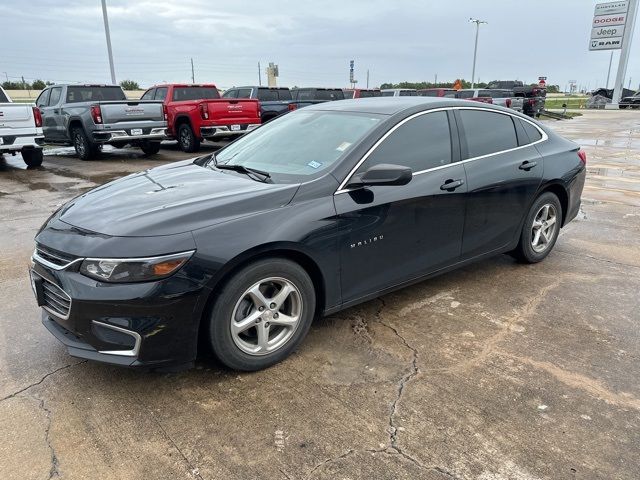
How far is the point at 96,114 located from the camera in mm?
11602

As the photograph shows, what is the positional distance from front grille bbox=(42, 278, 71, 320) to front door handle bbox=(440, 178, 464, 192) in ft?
8.55

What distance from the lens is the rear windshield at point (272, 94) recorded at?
16.8 m

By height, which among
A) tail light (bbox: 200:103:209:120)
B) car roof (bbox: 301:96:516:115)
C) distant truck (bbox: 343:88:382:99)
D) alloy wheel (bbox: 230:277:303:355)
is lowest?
alloy wheel (bbox: 230:277:303:355)

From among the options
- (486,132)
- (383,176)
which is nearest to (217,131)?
(486,132)

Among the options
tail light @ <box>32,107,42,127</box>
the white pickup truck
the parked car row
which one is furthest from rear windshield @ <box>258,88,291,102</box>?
the white pickup truck

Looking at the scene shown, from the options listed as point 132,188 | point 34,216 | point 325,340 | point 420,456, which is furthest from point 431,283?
point 34,216

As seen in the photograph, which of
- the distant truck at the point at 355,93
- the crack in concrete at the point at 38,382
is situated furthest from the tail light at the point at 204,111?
the crack in concrete at the point at 38,382

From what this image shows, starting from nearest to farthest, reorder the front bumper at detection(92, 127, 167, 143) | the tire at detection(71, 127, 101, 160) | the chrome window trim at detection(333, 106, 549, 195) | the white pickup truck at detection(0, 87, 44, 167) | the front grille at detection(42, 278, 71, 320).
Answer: the front grille at detection(42, 278, 71, 320) → the chrome window trim at detection(333, 106, 549, 195) → the white pickup truck at detection(0, 87, 44, 167) → the front bumper at detection(92, 127, 167, 143) → the tire at detection(71, 127, 101, 160)

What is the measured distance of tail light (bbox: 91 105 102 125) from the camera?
11531 mm

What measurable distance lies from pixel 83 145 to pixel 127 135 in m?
1.41

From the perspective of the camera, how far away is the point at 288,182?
325cm

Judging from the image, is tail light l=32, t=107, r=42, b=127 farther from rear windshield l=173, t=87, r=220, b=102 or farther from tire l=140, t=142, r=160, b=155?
rear windshield l=173, t=87, r=220, b=102

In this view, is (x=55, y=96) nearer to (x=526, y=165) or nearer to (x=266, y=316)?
(x=526, y=165)

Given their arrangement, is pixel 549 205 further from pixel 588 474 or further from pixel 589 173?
pixel 589 173
